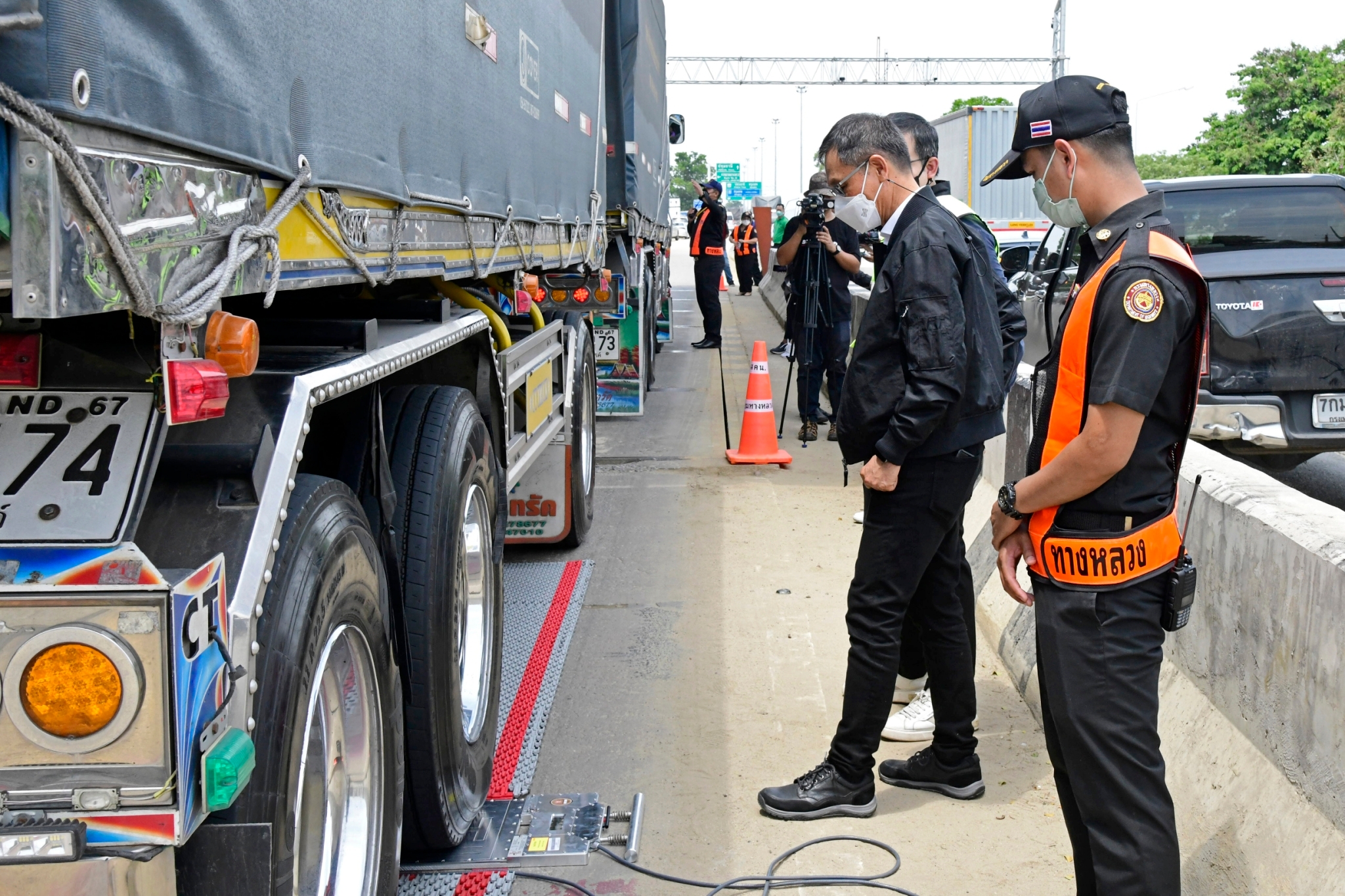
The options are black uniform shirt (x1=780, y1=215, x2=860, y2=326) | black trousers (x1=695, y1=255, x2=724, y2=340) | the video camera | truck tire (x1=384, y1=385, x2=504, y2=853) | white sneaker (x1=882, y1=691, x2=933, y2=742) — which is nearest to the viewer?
truck tire (x1=384, y1=385, x2=504, y2=853)

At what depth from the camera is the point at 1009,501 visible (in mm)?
2775

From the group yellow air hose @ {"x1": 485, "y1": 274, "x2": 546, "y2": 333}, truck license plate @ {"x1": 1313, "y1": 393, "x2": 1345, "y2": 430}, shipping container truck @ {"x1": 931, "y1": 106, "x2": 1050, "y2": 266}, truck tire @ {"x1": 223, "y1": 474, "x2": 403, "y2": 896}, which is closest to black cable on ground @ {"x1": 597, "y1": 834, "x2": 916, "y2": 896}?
truck tire @ {"x1": 223, "y1": 474, "x2": 403, "y2": 896}

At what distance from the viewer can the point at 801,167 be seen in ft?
267

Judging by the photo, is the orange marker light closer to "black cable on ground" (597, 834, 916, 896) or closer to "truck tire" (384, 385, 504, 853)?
"truck tire" (384, 385, 504, 853)

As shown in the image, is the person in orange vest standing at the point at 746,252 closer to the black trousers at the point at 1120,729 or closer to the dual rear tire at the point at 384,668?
the dual rear tire at the point at 384,668

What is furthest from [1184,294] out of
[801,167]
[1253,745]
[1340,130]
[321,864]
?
[801,167]

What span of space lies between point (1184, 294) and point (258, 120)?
1.80 m

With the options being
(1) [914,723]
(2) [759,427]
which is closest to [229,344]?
(1) [914,723]

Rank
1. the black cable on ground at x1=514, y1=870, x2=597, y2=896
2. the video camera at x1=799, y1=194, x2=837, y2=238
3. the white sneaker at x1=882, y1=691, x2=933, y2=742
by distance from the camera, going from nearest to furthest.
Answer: the black cable on ground at x1=514, y1=870, x2=597, y2=896, the white sneaker at x1=882, y1=691, x2=933, y2=742, the video camera at x1=799, y1=194, x2=837, y2=238

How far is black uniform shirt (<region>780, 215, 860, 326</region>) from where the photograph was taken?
32.0 feet

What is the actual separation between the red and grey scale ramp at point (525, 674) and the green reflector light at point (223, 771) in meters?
1.60

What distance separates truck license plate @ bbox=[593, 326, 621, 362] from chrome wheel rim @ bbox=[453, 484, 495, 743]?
21.3 feet

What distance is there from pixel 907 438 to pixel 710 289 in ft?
44.4

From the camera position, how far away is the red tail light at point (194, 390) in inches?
65.2
